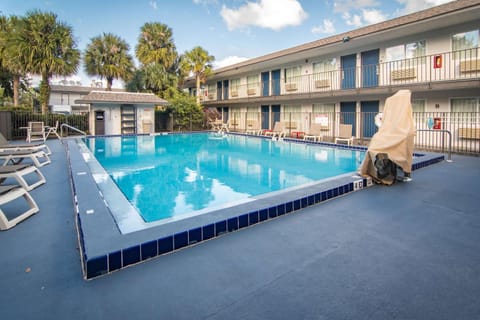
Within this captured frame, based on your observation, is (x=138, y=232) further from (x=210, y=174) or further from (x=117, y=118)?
(x=117, y=118)

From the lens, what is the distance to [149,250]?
2645 millimetres

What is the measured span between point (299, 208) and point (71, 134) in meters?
18.4

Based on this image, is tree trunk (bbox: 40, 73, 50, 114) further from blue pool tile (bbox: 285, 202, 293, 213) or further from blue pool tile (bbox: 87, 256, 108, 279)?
blue pool tile (bbox: 87, 256, 108, 279)

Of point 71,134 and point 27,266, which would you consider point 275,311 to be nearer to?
point 27,266

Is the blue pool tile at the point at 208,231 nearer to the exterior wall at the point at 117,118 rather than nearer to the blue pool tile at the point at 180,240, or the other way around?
the blue pool tile at the point at 180,240

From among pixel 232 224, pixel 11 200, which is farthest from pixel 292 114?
pixel 11 200

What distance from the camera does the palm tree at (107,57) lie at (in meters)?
21.8

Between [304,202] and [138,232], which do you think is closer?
[138,232]

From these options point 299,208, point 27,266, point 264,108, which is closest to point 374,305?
point 299,208

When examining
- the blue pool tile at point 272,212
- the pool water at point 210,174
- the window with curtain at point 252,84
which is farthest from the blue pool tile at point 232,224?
the window with curtain at point 252,84

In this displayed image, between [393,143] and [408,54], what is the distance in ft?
33.1

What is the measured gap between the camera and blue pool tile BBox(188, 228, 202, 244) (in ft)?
9.53

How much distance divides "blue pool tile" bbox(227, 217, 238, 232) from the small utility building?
17.6 meters

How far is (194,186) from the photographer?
19.9 ft
